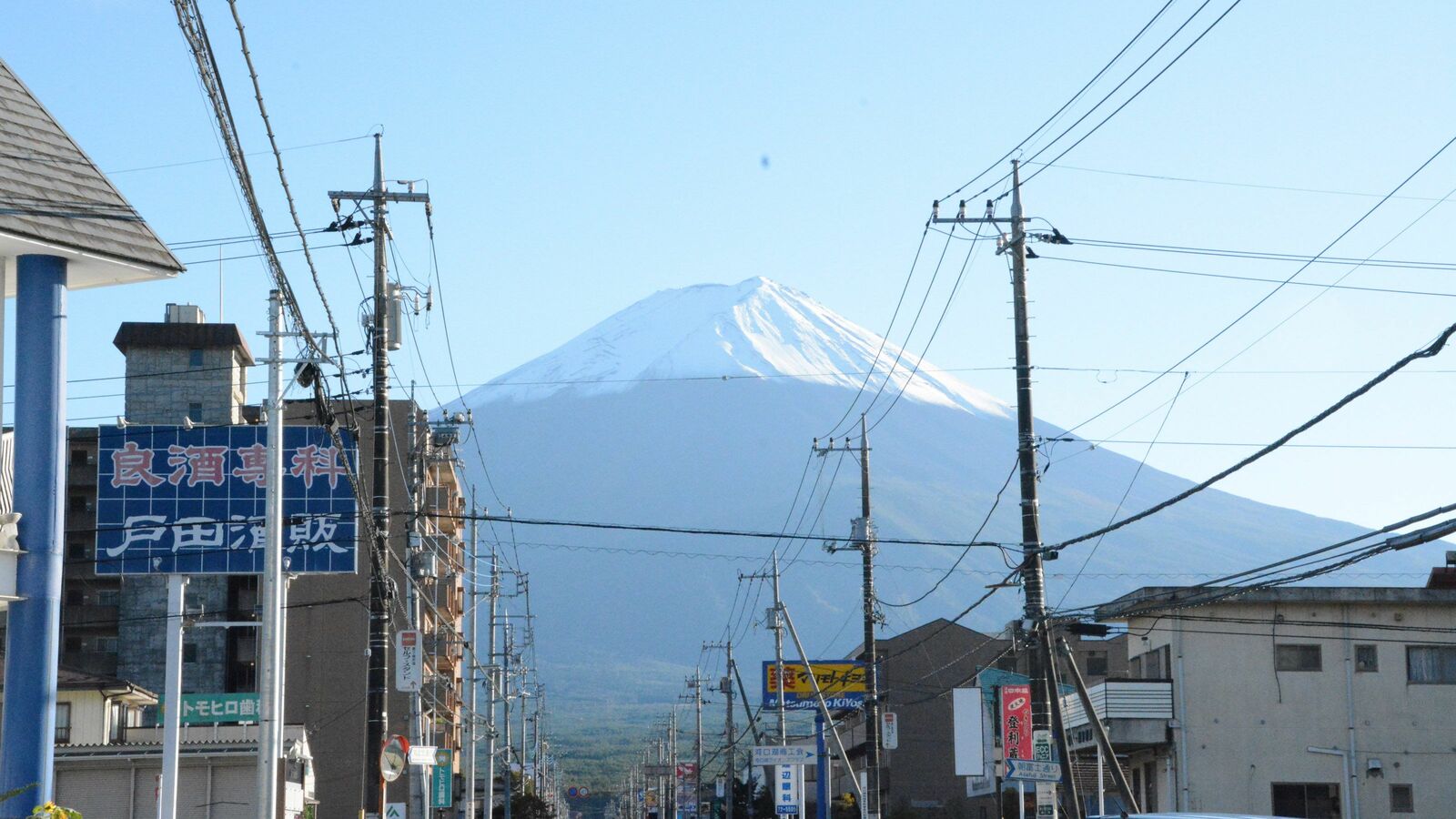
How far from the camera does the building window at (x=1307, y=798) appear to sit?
123 ft

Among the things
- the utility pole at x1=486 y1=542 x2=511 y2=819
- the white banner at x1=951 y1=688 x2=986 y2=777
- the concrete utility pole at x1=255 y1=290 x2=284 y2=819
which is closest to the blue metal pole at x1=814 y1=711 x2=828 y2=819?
the utility pole at x1=486 y1=542 x2=511 y2=819

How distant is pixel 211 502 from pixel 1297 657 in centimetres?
2547

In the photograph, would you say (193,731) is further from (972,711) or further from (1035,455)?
(1035,455)

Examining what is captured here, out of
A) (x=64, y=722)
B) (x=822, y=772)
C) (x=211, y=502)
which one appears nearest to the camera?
(x=211, y=502)

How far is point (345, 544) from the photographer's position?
33.9 m

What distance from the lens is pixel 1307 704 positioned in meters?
37.9

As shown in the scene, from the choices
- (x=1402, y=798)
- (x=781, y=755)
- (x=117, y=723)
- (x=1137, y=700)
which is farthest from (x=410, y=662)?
(x=1402, y=798)

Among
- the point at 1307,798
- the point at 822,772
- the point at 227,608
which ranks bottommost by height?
the point at 822,772

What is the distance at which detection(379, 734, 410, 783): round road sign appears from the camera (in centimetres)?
2542

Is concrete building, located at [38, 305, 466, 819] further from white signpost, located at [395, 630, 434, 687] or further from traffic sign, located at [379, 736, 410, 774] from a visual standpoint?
traffic sign, located at [379, 736, 410, 774]

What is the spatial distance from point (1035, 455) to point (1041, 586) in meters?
2.41

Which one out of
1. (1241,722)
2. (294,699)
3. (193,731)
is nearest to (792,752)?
(1241,722)

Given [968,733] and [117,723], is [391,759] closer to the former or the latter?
[968,733]

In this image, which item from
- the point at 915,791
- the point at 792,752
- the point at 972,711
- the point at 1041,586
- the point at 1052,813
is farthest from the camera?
the point at 915,791
